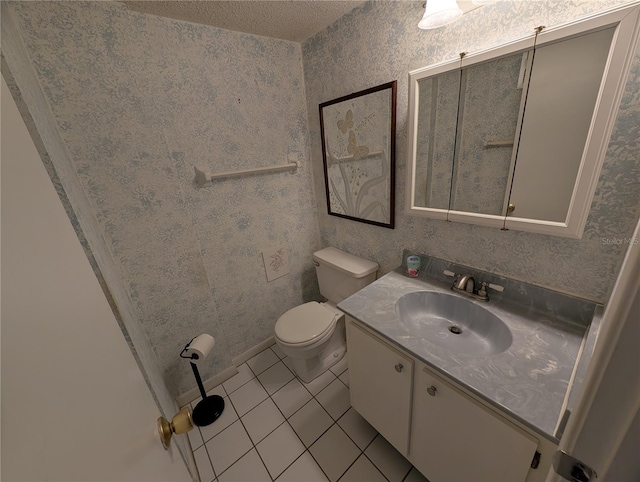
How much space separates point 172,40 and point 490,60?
143cm

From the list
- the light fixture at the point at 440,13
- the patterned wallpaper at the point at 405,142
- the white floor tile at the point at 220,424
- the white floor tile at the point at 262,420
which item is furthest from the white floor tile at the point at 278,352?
the light fixture at the point at 440,13

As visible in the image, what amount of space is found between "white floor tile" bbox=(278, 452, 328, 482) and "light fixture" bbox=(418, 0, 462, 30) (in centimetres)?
204

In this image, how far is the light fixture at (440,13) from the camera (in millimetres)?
885

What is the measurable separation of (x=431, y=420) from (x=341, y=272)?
952 mm

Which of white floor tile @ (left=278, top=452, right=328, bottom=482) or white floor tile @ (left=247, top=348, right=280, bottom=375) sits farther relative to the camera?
white floor tile @ (left=247, top=348, right=280, bottom=375)

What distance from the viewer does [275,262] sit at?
1892 mm

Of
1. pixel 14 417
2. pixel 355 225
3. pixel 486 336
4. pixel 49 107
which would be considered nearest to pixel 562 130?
pixel 486 336

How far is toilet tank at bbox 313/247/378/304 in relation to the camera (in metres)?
1.64

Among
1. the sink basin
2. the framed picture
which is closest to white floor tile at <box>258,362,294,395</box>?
the sink basin

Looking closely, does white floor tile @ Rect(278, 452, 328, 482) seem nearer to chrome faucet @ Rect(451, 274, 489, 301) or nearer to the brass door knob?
the brass door knob

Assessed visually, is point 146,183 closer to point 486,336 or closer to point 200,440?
point 200,440

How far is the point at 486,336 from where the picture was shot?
107 cm

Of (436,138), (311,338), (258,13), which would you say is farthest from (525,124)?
(311,338)

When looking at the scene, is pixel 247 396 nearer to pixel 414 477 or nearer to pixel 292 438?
pixel 292 438
